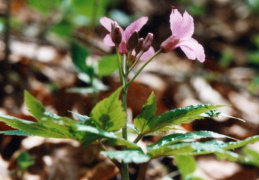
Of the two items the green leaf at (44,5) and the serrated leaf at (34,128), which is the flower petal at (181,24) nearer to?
the serrated leaf at (34,128)

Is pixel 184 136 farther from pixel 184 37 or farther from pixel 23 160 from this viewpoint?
pixel 23 160

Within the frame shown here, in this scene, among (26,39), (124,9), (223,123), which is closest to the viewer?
(223,123)

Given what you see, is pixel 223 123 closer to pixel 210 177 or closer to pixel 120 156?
pixel 210 177

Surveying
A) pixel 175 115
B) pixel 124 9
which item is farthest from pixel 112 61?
pixel 124 9

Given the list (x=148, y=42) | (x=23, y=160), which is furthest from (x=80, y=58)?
(x=148, y=42)

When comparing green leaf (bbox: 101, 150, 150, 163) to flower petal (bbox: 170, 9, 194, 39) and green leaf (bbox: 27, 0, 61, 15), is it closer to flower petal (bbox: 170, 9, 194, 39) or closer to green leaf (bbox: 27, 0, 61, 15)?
flower petal (bbox: 170, 9, 194, 39)

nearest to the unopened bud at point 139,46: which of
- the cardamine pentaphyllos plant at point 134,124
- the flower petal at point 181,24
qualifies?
the cardamine pentaphyllos plant at point 134,124
